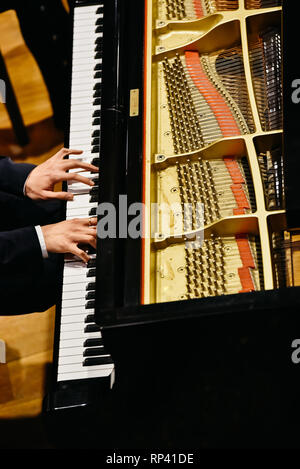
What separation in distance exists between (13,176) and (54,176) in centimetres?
33

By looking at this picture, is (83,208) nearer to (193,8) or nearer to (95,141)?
(95,141)

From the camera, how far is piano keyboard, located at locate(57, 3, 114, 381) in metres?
2.18

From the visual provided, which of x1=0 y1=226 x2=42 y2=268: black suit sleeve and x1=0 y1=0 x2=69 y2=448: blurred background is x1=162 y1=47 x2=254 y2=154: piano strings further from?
x1=0 y1=226 x2=42 y2=268: black suit sleeve

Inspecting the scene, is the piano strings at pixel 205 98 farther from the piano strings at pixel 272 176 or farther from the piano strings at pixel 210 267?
the piano strings at pixel 210 267

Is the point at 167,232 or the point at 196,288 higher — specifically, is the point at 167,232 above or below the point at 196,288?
above

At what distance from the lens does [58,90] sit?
3.72 meters

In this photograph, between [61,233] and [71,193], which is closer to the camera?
[61,233]

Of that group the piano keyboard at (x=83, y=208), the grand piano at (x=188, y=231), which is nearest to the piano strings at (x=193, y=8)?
the grand piano at (x=188, y=231)

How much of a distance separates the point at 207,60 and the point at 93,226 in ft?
2.88

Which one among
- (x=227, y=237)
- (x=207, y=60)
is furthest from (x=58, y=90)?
(x=227, y=237)

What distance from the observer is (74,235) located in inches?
87.9

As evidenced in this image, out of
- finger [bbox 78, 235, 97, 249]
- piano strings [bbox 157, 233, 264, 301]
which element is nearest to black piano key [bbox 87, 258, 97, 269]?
finger [bbox 78, 235, 97, 249]

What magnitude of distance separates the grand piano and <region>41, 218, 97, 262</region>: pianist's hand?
0.09m
